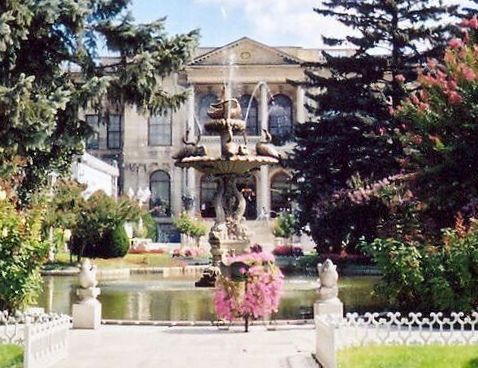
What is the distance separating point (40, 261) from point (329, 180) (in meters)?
18.8

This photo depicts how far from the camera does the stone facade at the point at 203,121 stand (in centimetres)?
6481

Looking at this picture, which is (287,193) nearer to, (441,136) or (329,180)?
(329,180)

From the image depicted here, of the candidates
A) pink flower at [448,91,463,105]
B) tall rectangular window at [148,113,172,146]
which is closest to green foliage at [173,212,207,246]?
tall rectangular window at [148,113,172,146]

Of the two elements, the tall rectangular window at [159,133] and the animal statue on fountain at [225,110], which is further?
the tall rectangular window at [159,133]

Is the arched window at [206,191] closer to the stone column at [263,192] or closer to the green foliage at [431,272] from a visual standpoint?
the stone column at [263,192]

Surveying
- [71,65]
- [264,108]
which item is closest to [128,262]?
[71,65]

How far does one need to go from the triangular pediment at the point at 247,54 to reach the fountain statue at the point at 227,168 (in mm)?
46222

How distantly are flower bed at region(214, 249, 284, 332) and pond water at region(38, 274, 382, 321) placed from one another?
67.8 inches

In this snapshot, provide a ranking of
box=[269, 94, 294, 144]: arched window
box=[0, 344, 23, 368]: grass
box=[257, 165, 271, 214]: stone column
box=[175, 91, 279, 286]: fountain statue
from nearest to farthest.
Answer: box=[0, 344, 23, 368]: grass < box=[175, 91, 279, 286]: fountain statue < box=[257, 165, 271, 214]: stone column < box=[269, 94, 294, 144]: arched window

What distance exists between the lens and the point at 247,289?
11797mm

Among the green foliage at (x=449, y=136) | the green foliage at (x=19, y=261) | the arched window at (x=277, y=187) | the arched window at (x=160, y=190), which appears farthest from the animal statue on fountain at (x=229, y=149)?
the arched window at (x=160, y=190)

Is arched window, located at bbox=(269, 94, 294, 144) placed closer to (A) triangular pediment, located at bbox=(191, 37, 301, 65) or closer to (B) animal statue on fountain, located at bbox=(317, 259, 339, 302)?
(A) triangular pediment, located at bbox=(191, 37, 301, 65)

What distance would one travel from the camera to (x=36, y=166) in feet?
57.2

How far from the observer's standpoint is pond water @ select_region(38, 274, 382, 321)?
14289mm
